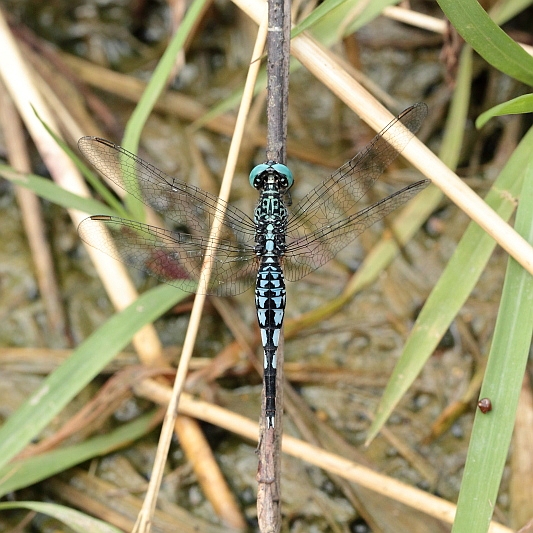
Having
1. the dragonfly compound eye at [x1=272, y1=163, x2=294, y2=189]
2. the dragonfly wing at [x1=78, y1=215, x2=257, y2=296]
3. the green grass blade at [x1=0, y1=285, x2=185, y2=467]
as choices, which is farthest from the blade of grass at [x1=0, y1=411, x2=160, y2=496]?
the dragonfly compound eye at [x1=272, y1=163, x2=294, y2=189]

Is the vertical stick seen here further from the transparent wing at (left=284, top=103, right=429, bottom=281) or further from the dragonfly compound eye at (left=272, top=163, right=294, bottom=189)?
the transparent wing at (left=284, top=103, right=429, bottom=281)

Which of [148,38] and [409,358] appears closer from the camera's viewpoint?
[409,358]

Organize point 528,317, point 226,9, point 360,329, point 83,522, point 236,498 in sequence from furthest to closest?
point 226,9 < point 360,329 < point 236,498 < point 83,522 < point 528,317

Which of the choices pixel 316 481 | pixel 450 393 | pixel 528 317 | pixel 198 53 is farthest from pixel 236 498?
pixel 198 53

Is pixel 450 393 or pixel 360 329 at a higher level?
pixel 360 329

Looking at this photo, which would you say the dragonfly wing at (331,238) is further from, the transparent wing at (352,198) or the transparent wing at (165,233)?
the transparent wing at (165,233)

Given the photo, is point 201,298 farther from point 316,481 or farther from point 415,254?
point 415,254

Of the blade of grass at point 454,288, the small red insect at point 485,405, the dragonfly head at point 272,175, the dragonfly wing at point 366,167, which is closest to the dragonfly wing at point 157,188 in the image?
the dragonfly head at point 272,175
